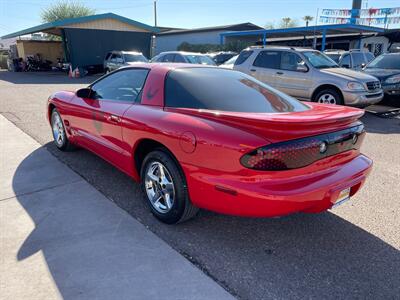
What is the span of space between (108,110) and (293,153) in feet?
7.37

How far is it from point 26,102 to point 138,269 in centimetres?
992

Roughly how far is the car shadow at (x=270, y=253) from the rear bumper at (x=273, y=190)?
416 mm

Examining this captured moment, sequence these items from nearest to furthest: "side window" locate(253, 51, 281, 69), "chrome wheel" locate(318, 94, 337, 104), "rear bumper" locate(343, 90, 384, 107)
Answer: "rear bumper" locate(343, 90, 384, 107) → "chrome wheel" locate(318, 94, 337, 104) → "side window" locate(253, 51, 281, 69)

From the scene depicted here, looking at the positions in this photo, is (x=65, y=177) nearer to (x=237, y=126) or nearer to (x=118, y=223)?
(x=118, y=223)

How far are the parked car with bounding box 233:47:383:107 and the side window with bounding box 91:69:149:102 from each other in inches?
239

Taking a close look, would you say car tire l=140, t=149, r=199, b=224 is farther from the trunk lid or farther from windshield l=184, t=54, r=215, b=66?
windshield l=184, t=54, r=215, b=66

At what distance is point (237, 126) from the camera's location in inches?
102

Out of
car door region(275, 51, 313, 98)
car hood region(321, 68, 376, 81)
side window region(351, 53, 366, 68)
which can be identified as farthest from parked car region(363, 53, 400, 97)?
side window region(351, 53, 366, 68)

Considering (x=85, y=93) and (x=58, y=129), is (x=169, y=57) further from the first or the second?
(x=85, y=93)

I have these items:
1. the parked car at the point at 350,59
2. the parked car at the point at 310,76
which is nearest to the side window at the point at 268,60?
the parked car at the point at 310,76

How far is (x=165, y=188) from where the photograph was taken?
10.5ft

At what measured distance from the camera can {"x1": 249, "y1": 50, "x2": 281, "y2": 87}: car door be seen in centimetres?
941

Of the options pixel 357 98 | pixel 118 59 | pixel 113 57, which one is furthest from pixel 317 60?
pixel 113 57

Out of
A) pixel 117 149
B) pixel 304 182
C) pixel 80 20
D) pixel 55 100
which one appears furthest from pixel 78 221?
pixel 80 20
